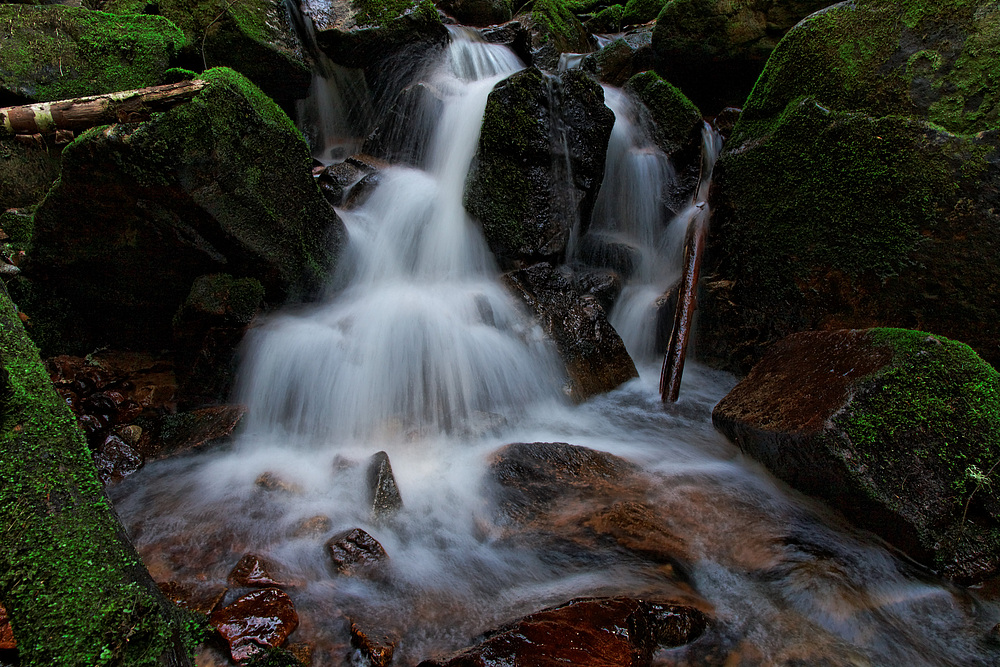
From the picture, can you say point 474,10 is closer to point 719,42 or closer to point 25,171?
point 719,42

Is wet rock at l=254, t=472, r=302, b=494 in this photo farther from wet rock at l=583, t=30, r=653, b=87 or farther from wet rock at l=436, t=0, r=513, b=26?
wet rock at l=436, t=0, r=513, b=26

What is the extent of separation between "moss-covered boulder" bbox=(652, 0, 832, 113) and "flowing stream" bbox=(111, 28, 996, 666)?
5.59 meters

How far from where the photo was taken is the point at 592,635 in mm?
2125

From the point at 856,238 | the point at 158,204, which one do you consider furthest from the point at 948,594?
the point at 158,204

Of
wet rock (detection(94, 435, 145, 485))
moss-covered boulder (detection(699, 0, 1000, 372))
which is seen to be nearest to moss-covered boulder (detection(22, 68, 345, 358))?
wet rock (detection(94, 435, 145, 485))

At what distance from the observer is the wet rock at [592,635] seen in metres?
2.02

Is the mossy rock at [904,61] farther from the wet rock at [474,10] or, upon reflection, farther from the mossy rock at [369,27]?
the wet rock at [474,10]

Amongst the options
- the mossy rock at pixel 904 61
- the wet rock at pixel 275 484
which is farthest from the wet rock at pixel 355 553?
the mossy rock at pixel 904 61

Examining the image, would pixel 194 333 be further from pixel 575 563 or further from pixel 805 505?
pixel 805 505

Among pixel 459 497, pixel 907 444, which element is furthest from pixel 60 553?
A: pixel 907 444

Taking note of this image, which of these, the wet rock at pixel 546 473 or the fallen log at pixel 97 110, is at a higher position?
the fallen log at pixel 97 110

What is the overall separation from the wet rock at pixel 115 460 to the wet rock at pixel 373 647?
8.85ft

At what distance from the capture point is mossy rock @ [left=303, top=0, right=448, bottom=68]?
7906mm

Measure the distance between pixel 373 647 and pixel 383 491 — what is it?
3.98 feet
